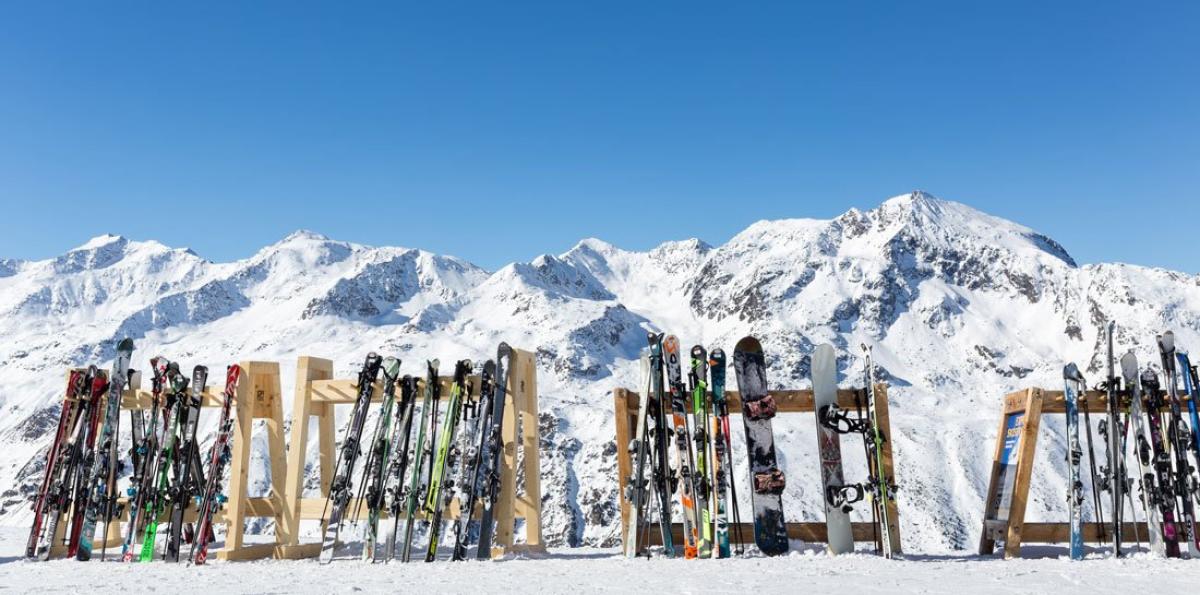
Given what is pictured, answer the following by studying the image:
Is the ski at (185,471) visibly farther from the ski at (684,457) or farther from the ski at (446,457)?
the ski at (684,457)

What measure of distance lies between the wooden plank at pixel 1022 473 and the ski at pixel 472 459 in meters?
5.21

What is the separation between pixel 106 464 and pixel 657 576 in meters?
6.81

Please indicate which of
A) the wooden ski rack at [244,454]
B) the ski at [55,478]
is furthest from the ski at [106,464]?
the ski at [55,478]

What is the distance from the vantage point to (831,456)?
865 centimetres

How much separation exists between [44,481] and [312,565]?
3.74 metres

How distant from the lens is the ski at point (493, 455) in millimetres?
8758

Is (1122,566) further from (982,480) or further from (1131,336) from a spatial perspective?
(1131,336)

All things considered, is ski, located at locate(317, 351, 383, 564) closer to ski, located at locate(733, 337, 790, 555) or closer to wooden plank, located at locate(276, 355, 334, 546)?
wooden plank, located at locate(276, 355, 334, 546)

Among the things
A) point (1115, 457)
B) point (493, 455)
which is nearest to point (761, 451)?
point (493, 455)

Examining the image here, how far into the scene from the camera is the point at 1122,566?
7.44 meters

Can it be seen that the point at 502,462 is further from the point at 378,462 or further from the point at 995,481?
the point at 995,481

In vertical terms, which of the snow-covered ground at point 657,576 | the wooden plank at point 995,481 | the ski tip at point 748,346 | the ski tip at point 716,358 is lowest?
the snow-covered ground at point 657,576

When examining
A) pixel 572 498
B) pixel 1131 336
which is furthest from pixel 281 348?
pixel 1131 336

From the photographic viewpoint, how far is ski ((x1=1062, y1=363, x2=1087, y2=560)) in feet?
26.6
